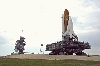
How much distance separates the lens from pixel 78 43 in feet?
314

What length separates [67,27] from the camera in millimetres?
94625

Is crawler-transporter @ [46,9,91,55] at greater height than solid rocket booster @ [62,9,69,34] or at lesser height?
lesser

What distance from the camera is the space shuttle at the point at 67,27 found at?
94.9 meters

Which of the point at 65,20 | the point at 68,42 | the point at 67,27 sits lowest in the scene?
the point at 68,42

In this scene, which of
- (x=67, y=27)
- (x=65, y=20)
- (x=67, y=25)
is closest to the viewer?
(x=67, y=27)

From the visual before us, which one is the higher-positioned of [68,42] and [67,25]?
[67,25]

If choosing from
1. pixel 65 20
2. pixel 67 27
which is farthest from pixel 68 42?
pixel 65 20

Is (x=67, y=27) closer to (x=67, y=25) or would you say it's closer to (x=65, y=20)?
(x=67, y=25)

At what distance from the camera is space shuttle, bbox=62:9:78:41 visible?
94869 millimetres

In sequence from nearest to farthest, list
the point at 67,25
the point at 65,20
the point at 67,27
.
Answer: the point at 67,27
the point at 67,25
the point at 65,20

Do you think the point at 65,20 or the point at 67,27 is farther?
the point at 65,20

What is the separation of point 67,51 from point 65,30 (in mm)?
10649

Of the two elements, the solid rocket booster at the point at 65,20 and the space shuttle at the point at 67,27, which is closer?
the space shuttle at the point at 67,27

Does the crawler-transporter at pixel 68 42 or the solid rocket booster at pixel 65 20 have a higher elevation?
the solid rocket booster at pixel 65 20
